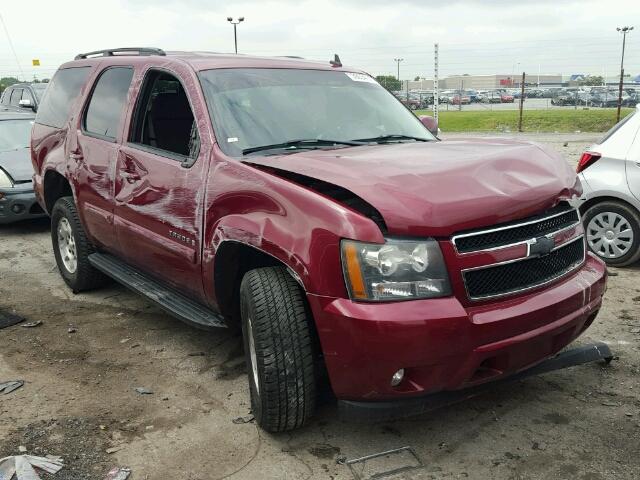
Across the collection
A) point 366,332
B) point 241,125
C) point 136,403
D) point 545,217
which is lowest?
point 136,403

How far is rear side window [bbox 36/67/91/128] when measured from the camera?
546 centimetres

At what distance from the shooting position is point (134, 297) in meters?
5.58

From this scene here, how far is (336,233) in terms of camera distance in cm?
270

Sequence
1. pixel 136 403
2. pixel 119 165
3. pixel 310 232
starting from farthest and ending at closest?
pixel 119 165 → pixel 136 403 → pixel 310 232

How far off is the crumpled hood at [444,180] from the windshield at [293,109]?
33 centimetres

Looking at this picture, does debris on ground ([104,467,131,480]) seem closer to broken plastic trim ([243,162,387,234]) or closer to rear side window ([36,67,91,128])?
broken plastic trim ([243,162,387,234])

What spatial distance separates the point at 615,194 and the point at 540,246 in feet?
11.4

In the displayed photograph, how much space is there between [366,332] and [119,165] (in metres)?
2.57

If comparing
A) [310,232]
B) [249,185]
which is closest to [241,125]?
[249,185]

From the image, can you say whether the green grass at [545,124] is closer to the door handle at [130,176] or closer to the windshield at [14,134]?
the windshield at [14,134]

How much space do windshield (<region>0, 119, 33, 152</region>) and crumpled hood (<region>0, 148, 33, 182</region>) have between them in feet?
0.77

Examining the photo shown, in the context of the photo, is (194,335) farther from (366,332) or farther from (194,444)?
(366,332)

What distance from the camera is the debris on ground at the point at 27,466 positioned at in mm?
2891

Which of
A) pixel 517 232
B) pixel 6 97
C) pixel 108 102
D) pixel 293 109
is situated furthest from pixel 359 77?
pixel 6 97
